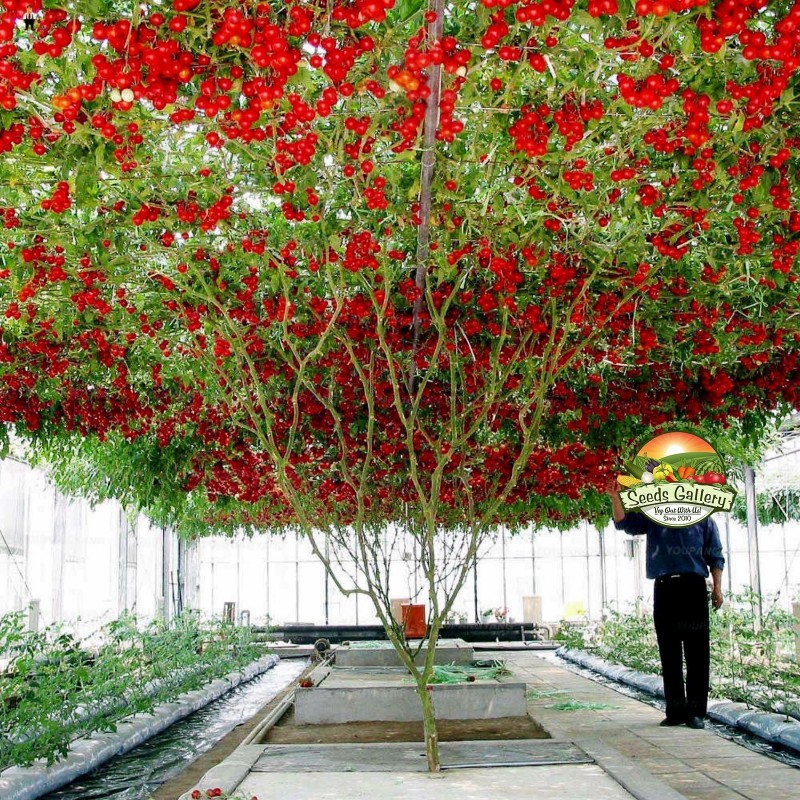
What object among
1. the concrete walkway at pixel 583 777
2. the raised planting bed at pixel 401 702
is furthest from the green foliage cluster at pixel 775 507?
the concrete walkway at pixel 583 777

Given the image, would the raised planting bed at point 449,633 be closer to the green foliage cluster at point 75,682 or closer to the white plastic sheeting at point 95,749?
the green foliage cluster at point 75,682

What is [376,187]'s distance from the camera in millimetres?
3164

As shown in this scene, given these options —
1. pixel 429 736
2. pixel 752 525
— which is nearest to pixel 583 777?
pixel 429 736

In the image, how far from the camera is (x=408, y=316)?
4.83 metres

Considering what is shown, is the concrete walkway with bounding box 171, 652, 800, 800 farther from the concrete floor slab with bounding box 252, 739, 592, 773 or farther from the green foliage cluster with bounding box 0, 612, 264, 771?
the green foliage cluster with bounding box 0, 612, 264, 771

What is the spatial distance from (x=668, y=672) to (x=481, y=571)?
58.2 feet

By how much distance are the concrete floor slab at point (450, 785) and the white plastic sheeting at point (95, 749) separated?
1.64 m

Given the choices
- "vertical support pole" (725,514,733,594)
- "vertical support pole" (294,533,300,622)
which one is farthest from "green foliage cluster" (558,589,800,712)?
"vertical support pole" (294,533,300,622)

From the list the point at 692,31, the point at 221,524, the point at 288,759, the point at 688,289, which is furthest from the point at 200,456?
the point at 221,524

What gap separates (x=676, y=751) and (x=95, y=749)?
11.9 feet

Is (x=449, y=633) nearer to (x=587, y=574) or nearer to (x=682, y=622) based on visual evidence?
→ (x=587, y=574)

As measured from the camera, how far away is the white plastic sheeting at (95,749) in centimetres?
457

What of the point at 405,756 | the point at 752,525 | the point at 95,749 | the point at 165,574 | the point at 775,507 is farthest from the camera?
the point at 775,507

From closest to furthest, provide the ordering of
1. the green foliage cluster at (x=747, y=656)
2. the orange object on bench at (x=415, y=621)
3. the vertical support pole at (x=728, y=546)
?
1. the green foliage cluster at (x=747, y=656)
2. the orange object on bench at (x=415, y=621)
3. the vertical support pole at (x=728, y=546)
